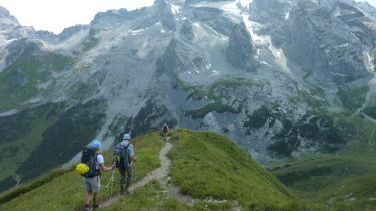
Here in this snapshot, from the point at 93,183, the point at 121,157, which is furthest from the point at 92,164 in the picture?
the point at 121,157

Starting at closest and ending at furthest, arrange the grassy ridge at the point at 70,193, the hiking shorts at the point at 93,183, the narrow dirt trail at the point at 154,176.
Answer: the hiking shorts at the point at 93,183, the grassy ridge at the point at 70,193, the narrow dirt trail at the point at 154,176

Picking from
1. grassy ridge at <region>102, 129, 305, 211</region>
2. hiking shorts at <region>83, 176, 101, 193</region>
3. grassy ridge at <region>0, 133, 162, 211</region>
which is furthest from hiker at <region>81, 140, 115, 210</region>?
grassy ridge at <region>0, 133, 162, 211</region>

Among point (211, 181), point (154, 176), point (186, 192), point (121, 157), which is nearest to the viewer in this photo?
point (121, 157)

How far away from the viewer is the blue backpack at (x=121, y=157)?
102 feet

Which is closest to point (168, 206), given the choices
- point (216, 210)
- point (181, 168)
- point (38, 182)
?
point (216, 210)

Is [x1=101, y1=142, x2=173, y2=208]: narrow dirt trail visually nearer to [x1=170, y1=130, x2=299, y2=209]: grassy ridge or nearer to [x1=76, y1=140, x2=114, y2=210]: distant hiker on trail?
[x1=170, y1=130, x2=299, y2=209]: grassy ridge

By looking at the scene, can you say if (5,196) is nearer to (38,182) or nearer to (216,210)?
(38,182)

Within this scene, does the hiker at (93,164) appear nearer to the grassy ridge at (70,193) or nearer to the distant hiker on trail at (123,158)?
the grassy ridge at (70,193)

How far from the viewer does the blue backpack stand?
1227 inches

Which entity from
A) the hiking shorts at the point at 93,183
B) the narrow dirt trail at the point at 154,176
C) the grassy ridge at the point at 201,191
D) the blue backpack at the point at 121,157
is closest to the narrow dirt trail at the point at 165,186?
the narrow dirt trail at the point at 154,176

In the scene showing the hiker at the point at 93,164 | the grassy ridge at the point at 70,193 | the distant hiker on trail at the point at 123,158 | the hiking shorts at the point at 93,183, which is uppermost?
the hiker at the point at 93,164

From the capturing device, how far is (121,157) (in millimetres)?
31375

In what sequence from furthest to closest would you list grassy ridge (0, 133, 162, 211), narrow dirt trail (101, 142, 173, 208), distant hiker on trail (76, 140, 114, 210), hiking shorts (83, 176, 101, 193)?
narrow dirt trail (101, 142, 173, 208) < grassy ridge (0, 133, 162, 211) < hiking shorts (83, 176, 101, 193) < distant hiker on trail (76, 140, 114, 210)

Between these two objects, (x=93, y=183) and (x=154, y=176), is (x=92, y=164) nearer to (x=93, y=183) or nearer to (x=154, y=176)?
(x=93, y=183)
